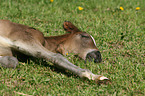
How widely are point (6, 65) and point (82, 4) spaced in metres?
4.40

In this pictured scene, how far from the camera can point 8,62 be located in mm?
3938

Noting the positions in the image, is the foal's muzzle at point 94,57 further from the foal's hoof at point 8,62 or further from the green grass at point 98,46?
the foal's hoof at point 8,62

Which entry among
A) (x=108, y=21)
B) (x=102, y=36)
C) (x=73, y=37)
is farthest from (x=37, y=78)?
(x=108, y=21)

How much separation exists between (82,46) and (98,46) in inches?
30.7

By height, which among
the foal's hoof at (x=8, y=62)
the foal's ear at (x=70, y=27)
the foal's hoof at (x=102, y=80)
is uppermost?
the foal's ear at (x=70, y=27)

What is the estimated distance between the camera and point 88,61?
4.29 m

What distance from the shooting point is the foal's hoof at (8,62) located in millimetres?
3916

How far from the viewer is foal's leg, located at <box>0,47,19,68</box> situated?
3.92 metres

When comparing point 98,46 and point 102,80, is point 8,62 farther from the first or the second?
point 98,46

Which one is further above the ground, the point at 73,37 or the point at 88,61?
the point at 73,37

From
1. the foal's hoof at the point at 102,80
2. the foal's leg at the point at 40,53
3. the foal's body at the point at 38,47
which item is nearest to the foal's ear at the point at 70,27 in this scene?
the foal's body at the point at 38,47

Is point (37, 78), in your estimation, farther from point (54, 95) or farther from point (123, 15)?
point (123, 15)

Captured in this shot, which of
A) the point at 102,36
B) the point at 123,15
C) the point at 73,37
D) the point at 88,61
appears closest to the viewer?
the point at 88,61

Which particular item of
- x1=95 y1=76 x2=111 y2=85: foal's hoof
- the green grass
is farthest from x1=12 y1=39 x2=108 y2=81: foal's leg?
x1=95 y1=76 x2=111 y2=85: foal's hoof
